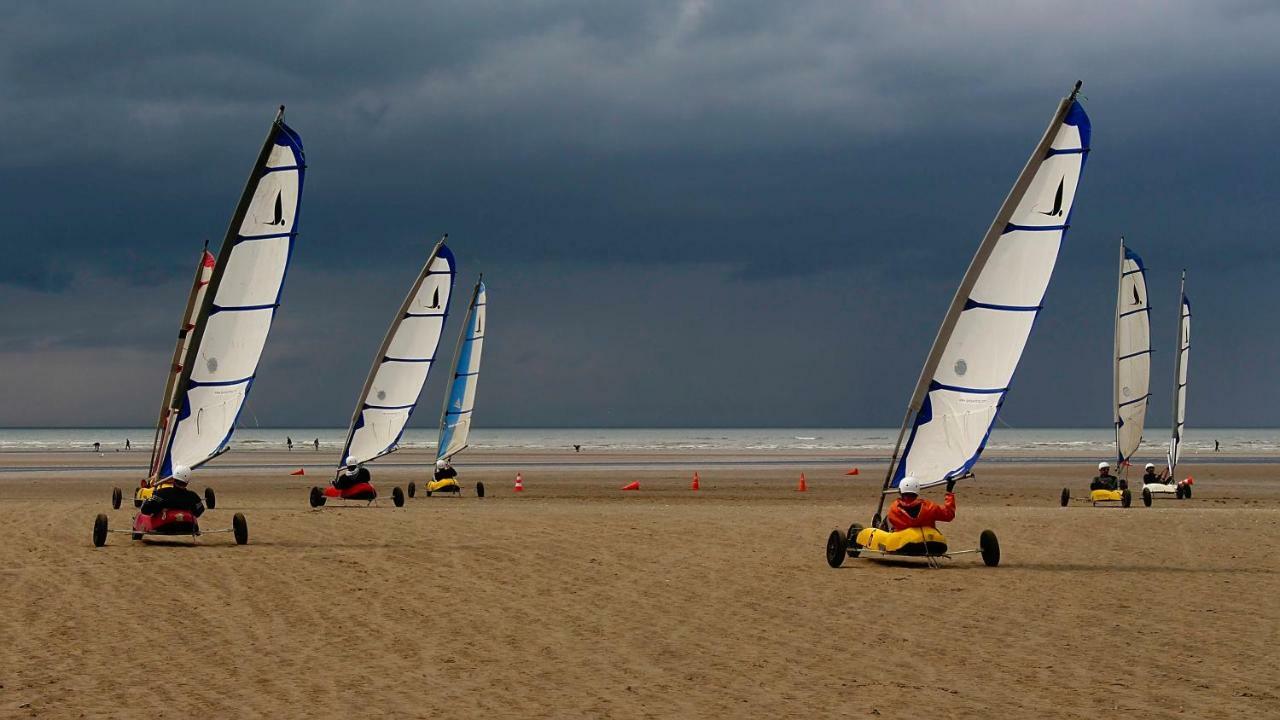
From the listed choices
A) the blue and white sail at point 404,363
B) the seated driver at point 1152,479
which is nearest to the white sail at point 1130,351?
the seated driver at point 1152,479

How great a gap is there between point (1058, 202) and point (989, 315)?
1.76 m

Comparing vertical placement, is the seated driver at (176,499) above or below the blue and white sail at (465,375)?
below

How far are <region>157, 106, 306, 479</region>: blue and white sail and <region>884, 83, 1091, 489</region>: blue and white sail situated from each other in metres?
9.83

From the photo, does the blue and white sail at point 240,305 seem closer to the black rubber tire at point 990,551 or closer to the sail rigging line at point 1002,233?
the sail rigging line at point 1002,233

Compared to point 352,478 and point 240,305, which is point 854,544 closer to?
point 240,305

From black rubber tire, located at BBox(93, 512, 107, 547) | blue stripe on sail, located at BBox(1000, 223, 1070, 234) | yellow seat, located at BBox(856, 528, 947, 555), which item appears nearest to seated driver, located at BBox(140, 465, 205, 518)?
black rubber tire, located at BBox(93, 512, 107, 547)

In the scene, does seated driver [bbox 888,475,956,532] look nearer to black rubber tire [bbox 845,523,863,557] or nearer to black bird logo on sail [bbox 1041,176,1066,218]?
black rubber tire [bbox 845,523,863,557]

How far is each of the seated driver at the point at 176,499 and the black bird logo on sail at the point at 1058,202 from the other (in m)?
12.4

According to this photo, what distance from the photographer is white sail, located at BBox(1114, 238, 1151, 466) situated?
3588cm

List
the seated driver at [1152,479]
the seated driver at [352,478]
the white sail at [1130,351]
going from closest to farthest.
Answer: the seated driver at [352,478]
the seated driver at [1152,479]
the white sail at [1130,351]

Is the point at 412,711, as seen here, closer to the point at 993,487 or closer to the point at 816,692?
the point at 816,692

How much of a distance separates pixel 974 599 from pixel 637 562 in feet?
15.6

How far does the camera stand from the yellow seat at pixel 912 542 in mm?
16281

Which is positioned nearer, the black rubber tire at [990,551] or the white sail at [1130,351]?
the black rubber tire at [990,551]
